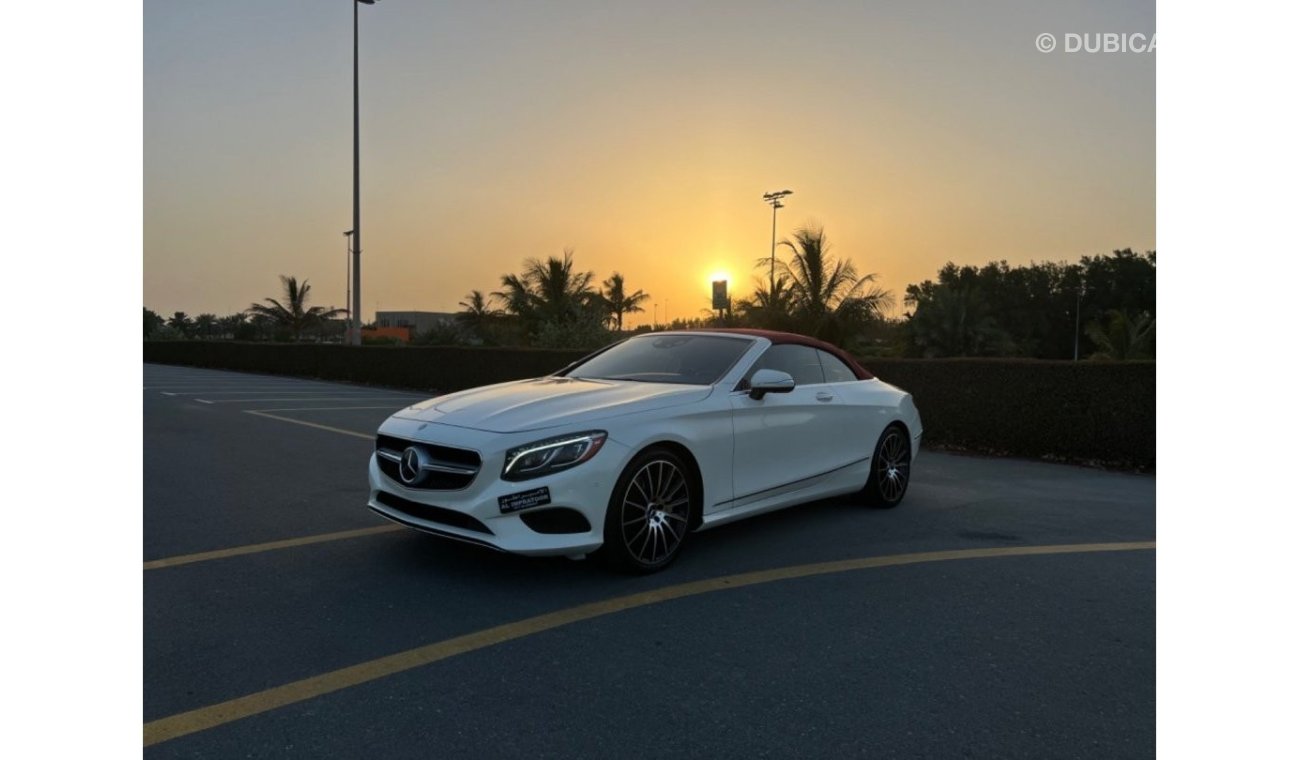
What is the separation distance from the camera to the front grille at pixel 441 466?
14.1ft

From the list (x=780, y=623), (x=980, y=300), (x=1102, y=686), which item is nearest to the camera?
(x=1102, y=686)

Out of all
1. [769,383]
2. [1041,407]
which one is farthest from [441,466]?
[1041,407]

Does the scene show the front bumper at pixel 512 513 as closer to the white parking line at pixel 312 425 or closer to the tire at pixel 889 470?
the tire at pixel 889 470

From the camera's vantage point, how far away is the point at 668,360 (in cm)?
580

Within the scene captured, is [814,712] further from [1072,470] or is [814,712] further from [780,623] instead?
[1072,470]

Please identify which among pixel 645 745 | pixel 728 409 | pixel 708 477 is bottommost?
pixel 645 745

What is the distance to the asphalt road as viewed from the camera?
2.89 meters

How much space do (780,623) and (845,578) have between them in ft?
2.87

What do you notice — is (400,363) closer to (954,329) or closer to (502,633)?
(502,633)

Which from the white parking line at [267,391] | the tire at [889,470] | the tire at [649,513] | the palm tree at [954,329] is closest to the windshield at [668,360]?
the tire at [649,513]

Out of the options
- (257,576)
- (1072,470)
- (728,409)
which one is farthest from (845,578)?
(1072,470)

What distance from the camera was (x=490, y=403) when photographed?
489 centimetres

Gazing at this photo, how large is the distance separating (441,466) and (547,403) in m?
0.70

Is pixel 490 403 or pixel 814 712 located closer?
pixel 814 712
